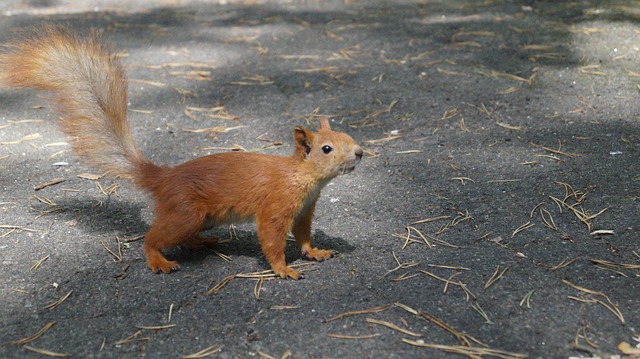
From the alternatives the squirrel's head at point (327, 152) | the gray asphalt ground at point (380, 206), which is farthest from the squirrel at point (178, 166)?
the gray asphalt ground at point (380, 206)

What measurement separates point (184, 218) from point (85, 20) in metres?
4.91

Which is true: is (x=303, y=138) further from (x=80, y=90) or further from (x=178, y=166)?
(x=80, y=90)

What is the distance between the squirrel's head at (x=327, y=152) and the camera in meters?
2.41

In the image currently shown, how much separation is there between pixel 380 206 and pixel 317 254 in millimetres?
582

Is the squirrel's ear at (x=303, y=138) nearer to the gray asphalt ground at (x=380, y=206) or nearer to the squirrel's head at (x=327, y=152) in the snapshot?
the squirrel's head at (x=327, y=152)

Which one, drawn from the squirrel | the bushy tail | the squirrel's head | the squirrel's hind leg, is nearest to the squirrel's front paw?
the squirrel

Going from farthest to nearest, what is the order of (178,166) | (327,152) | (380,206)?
(380,206), (178,166), (327,152)

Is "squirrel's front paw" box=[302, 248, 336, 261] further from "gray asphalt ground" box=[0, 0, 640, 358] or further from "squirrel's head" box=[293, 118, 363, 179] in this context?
"squirrel's head" box=[293, 118, 363, 179]

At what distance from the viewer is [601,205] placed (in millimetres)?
2920

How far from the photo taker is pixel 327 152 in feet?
7.93

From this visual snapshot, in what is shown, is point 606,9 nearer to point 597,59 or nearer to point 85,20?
point 597,59

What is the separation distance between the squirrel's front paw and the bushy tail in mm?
772

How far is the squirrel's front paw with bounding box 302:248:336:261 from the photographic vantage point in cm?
260

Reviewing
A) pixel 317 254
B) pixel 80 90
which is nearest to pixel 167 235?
pixel 317 254
